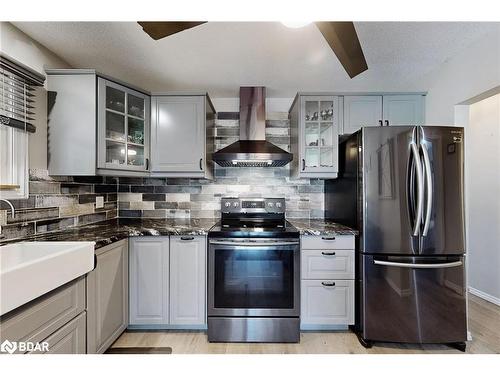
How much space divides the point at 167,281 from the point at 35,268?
1.09 m

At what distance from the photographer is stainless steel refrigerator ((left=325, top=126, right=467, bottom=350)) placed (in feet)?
5.58

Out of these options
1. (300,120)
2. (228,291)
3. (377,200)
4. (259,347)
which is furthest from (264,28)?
(259,347)

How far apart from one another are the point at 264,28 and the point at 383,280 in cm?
203

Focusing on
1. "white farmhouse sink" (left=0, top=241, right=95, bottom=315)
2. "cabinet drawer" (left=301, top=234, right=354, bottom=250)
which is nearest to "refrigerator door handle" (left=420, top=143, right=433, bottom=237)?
"cabinet drawer" (left=301, top=234, right=354, bottom=250)

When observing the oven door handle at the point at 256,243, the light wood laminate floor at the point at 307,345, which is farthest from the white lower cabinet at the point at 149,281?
the oven door handle at the point at 256,243

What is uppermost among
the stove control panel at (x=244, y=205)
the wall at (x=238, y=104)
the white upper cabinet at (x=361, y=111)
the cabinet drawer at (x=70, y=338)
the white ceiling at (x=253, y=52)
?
the white ceiling at (x=253, y=52)

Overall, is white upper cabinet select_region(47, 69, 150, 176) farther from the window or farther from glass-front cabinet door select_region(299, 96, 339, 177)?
glass-front cabinet door select_region(299, 96, 339, 177)

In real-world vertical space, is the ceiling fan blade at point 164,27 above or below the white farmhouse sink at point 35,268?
above

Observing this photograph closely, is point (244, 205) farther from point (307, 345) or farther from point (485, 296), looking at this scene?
point (485, 296)

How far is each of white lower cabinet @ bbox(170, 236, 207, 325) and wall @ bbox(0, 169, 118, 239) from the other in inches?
35.3

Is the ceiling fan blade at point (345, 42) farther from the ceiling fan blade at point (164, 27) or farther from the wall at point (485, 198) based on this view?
the wall at point (485, 198)

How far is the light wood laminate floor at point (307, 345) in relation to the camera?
174 centimetres

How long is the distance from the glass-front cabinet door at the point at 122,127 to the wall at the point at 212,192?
0.51 meters
